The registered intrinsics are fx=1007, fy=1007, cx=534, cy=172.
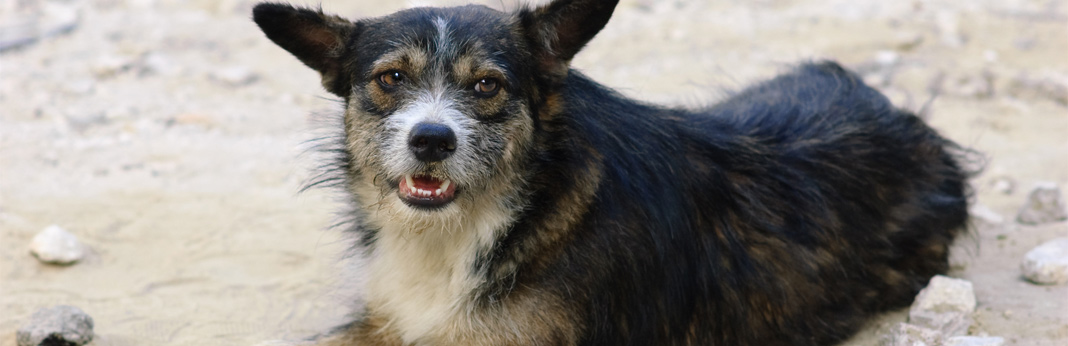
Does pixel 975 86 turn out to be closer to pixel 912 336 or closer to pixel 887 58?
pixel 887 58

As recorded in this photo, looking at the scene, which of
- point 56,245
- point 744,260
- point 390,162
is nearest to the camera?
point 390,162

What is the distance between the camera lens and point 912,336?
454cm

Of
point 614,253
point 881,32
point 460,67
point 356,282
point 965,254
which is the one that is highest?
point 460,67

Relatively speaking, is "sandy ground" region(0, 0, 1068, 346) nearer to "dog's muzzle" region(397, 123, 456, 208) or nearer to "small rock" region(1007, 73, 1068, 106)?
"small rock" region(1007, 73, 1068, 106)

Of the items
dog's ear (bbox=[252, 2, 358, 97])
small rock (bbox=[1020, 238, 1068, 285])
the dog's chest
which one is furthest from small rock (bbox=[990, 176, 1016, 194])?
dog's ear (bbox=[252, 2, 358, 97])

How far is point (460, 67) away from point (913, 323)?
255 cm

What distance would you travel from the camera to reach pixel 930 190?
17.4ft

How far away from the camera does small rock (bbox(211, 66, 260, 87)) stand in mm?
9188

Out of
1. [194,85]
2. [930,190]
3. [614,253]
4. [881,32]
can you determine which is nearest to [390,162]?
[614,253]

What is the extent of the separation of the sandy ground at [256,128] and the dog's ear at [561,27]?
31.9 inches

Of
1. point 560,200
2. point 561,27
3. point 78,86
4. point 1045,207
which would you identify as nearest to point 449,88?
point 561,27

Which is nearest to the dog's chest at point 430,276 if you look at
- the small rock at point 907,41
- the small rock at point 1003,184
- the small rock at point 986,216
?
the small rock at point 986,216

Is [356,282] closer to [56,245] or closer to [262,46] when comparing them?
[56,245]

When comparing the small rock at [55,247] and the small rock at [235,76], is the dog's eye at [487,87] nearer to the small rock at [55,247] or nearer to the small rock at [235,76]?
the small rock at [55,247]
